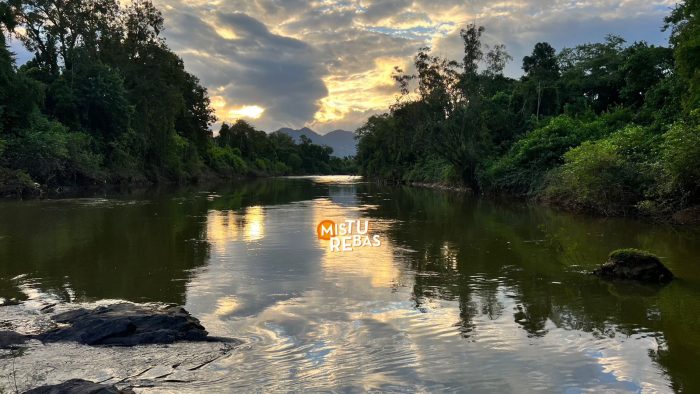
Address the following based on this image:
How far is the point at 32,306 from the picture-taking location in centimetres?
702

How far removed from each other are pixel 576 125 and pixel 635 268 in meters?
23.7

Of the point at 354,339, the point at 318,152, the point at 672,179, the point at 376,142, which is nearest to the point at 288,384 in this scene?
the point at 354,339

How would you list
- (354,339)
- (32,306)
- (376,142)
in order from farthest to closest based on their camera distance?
(376,142) → (32,306) → (354,339)

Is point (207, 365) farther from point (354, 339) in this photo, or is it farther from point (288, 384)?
point (354, 339)

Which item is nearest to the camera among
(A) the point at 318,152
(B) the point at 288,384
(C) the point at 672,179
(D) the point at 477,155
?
(B) the point at 288,384

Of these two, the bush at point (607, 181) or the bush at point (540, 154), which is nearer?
the bush at point (607, 181)

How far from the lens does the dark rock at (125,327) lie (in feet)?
18.2

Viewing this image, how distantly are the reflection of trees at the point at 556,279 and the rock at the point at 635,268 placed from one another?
0.92 ft

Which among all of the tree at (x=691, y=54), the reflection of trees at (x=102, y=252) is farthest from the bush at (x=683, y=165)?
the reflection of trees at (x=102, y=252)

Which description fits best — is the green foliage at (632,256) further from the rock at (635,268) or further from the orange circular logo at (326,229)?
the orange circular logo at (326,229)

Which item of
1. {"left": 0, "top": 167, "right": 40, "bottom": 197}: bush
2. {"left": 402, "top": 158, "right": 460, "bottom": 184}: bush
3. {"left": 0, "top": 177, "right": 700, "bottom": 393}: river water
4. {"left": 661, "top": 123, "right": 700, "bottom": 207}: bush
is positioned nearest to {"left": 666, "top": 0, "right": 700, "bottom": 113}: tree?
{"left": 661, "top": 123, "right": 700, "bottom": 207}: bush

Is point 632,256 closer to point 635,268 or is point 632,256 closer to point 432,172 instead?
point 635,268

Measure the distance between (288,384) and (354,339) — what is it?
1427mm

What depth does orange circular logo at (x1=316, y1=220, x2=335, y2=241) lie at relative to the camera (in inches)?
576
